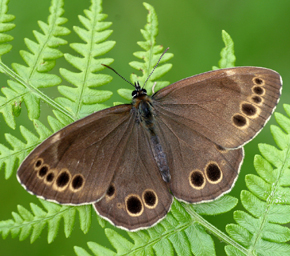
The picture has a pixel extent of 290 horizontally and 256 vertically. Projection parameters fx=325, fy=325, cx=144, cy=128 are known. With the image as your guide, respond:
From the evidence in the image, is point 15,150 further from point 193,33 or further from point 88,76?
point 193,33

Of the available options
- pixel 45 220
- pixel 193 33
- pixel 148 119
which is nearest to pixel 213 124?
pixel 148 119

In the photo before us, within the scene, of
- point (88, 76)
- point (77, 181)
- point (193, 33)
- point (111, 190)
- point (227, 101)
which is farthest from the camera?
point (193, 33)

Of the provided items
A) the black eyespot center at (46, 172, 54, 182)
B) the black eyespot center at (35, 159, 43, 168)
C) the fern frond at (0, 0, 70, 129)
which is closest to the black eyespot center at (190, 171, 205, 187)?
the black eyespot center at (46, 172, 54, 182)

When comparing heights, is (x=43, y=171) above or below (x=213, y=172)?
above

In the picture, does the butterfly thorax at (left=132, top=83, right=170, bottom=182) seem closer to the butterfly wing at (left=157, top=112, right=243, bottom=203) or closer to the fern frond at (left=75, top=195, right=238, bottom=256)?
the butterfly wing at (left=157, top=112, right=243, bottom=203)

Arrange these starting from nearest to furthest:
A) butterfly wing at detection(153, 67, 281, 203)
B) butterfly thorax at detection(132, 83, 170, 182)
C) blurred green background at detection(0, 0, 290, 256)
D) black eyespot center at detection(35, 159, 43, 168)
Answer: black eyespot center at detection(35, 159, 43, 168)
butterfly wing at detection(153, 67, 281, 203)
butterfly thorax at detection(132, 83, 170, 182)
blurred green background at detection(0, 0, 290, 256)

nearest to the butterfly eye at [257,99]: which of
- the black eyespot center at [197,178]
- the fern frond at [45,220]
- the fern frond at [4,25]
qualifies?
the black eyespot center at [197,178]

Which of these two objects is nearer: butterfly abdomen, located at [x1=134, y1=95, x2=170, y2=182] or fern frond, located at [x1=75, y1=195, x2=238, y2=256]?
fern frond, located at [x1=75, y1=195, x2=238, y2=256]

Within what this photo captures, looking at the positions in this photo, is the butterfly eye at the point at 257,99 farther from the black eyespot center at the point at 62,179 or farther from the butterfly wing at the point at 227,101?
the black eyespot center at the point at 62,179
